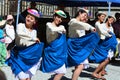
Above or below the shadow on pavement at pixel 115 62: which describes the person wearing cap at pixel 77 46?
above

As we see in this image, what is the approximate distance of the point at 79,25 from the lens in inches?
283

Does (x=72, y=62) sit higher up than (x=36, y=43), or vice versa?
(x=36, y=43)

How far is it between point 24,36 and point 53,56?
1.15 meters

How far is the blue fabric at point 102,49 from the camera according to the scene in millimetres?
8492

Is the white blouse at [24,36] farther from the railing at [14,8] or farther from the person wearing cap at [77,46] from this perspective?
the railing at [14,8]

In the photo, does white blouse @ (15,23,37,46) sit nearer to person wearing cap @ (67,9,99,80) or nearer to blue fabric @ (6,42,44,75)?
blue fabric @ (6,42,44,75)

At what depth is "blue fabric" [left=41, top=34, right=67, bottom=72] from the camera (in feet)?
22.2

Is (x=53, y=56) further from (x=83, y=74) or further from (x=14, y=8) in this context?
(x=14, y=8)

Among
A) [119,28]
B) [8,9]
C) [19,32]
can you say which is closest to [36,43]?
[19,32]

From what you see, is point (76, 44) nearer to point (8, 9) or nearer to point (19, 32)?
point (19, 32)

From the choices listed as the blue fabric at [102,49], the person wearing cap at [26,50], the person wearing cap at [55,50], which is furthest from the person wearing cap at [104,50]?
the person wearing cap at [26,50]

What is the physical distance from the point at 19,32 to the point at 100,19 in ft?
10.5

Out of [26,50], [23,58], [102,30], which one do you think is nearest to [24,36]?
[26,50]

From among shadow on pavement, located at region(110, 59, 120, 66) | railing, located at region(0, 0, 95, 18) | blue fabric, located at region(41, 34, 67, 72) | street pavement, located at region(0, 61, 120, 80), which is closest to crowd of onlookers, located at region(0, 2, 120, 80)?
blue fabric, located at region(41, 34, 67, 72)
